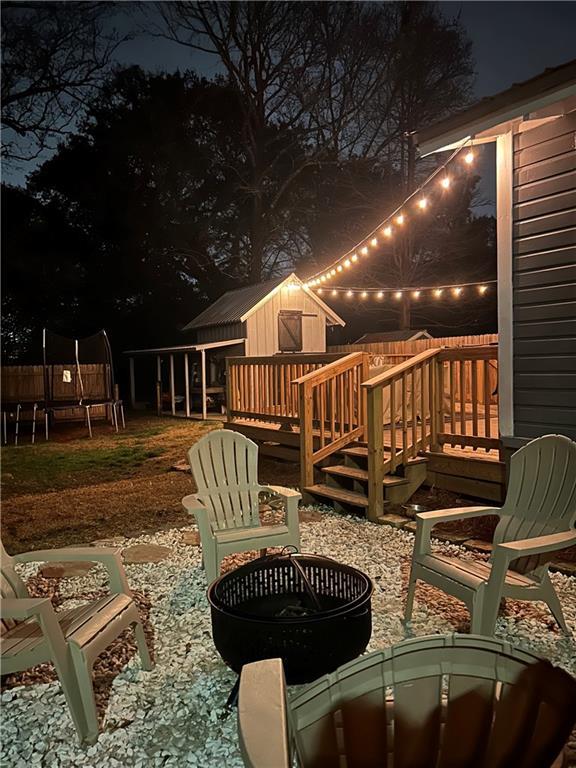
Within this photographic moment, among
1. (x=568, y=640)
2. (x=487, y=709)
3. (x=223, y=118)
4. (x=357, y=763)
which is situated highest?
(x=223, y=118)

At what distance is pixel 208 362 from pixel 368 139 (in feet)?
34.5

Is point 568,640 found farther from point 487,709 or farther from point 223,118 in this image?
point 223,118

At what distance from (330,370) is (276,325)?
34.9 feet

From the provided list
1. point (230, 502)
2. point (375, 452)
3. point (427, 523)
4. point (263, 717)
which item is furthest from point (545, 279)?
point (263, 717)

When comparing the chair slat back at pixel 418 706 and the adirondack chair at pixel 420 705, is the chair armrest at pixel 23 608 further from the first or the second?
the chair slat back at pixel 418 706

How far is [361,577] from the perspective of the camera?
2.76 m

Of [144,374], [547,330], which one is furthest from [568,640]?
[144,374]

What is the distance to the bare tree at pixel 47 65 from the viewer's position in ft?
50.3

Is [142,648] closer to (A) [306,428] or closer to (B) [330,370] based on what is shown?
(A) [306,428]

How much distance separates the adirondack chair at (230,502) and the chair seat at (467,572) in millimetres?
1042

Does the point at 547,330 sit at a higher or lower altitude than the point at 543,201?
lower

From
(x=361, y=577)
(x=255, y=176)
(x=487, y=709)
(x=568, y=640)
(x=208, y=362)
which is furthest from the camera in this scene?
(x=255, y=176)

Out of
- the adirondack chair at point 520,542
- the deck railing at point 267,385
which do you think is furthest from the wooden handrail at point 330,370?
the adirondack chair at point 520,542

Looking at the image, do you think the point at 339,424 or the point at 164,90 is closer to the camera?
the point at 339,424
